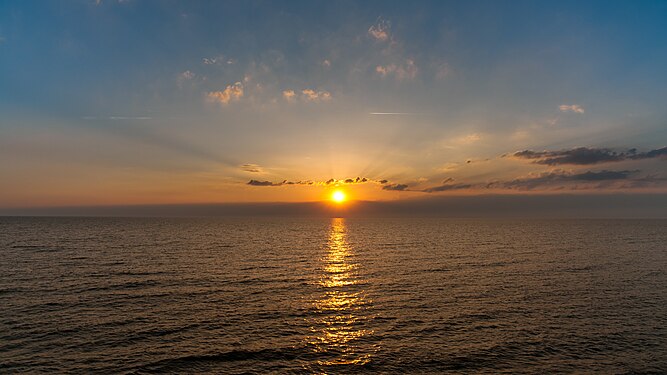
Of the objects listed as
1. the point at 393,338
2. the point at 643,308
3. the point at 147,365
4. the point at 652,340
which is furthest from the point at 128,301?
the point at 643,308

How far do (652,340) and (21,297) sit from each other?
2307 inches

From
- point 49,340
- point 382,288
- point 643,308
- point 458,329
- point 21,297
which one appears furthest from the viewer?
point 382,288

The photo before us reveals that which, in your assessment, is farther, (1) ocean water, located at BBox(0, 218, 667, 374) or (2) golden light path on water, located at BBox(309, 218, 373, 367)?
(2) golden light path on water, located at BBox(309, 218, 373, 367)

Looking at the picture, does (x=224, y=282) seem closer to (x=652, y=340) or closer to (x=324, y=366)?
(x=324, y=366)

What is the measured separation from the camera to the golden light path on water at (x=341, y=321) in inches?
1024

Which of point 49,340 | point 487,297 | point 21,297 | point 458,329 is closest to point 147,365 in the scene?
point 49,340

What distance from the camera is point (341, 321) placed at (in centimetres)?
3325

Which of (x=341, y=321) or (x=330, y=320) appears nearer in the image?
(x=341, y=321)

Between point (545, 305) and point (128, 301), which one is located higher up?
point (128, 301)

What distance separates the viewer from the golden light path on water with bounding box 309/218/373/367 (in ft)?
85.4

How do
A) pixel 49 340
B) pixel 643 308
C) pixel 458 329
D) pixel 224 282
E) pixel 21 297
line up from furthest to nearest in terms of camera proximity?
1. pixel 224 282
2. pixel 21 297
3. pixel 643 308
4. pixel 458 329
5. pixel 49 340

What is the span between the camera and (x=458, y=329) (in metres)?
30.7

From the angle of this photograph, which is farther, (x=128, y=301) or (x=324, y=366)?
(x=128, y=301)

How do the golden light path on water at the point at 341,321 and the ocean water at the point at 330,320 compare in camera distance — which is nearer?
the ocean water at the point at 330,320
